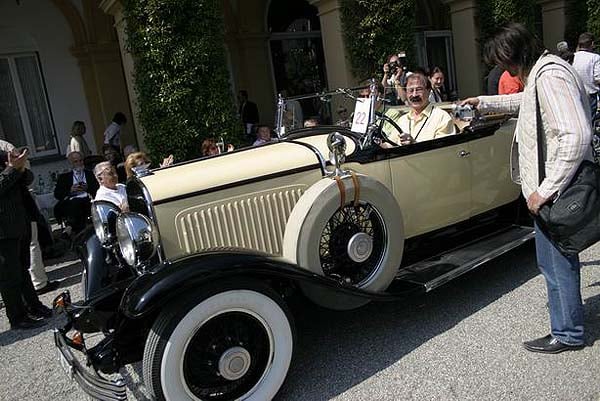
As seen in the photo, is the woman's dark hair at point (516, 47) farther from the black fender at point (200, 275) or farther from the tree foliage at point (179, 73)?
the tree foliage at point (179, 73)

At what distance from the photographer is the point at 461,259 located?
11.5 feet

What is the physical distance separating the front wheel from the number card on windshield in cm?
145

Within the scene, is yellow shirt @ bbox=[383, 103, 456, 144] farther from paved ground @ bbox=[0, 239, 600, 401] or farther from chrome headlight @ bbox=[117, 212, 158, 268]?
chrome headlight @ bbox=[117, 212, 158, 268]

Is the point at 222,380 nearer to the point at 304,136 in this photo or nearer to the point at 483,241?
the point at 304,136

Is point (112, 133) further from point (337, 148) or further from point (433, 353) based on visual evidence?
point (433, 353)

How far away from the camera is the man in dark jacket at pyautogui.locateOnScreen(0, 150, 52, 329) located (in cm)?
400

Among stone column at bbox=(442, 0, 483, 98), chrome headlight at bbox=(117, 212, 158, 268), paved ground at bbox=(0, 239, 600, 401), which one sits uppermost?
stone column at bbox=(442, 0, 483, 98)

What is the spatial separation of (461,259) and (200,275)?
6.32 feet

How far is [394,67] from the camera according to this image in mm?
7168

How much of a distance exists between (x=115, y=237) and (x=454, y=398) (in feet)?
7.08

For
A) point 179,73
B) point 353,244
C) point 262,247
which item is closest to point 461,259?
point 353,244

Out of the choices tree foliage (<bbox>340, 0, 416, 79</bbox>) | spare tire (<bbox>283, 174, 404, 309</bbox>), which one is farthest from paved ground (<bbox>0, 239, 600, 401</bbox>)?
tree foliage (<bbox>340, 0, 416, 79</bbox>)

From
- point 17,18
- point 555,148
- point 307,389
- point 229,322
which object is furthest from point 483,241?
point 17,18

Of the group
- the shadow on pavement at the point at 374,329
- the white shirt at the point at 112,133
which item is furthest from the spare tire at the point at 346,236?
the white shirt at the point at 112,133
